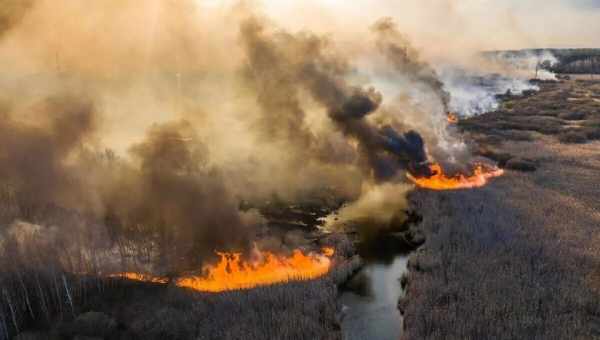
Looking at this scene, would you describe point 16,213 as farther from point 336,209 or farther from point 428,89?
point 428,89

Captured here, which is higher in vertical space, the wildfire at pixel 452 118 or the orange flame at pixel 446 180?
the wildfire at pixel 452 118

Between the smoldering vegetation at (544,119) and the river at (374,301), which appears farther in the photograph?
the smoldering vegetation at (544,119)

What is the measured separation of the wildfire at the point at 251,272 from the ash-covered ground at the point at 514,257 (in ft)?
30.6

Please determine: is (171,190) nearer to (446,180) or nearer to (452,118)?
(446,180)

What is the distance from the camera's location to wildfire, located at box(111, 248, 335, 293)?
44291mm

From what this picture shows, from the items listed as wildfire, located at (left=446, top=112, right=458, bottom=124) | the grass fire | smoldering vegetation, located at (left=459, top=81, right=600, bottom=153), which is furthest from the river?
wildfire, located at (left=446, top=112, right=458, bottom=124)

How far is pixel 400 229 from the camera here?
207 feet

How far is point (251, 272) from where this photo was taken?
152 ft

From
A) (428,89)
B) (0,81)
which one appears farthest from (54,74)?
(428,89)

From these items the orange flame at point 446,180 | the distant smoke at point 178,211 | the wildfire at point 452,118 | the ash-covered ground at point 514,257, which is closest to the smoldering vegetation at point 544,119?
the wildfire at point 452,118

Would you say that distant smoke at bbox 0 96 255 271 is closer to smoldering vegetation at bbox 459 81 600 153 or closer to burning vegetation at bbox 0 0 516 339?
burning vegetation at bbox 0 0 516 339

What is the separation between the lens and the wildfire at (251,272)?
4429cm

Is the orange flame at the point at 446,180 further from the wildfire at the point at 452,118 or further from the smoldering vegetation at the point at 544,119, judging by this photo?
the wildfire at the point at 452,118

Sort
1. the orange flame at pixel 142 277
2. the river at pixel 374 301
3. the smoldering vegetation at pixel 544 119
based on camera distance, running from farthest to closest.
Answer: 1. the smoldering vegetation at pixel 544 119
2. the orange flame at pixel 142 277
3. the river at pixel 374 301
